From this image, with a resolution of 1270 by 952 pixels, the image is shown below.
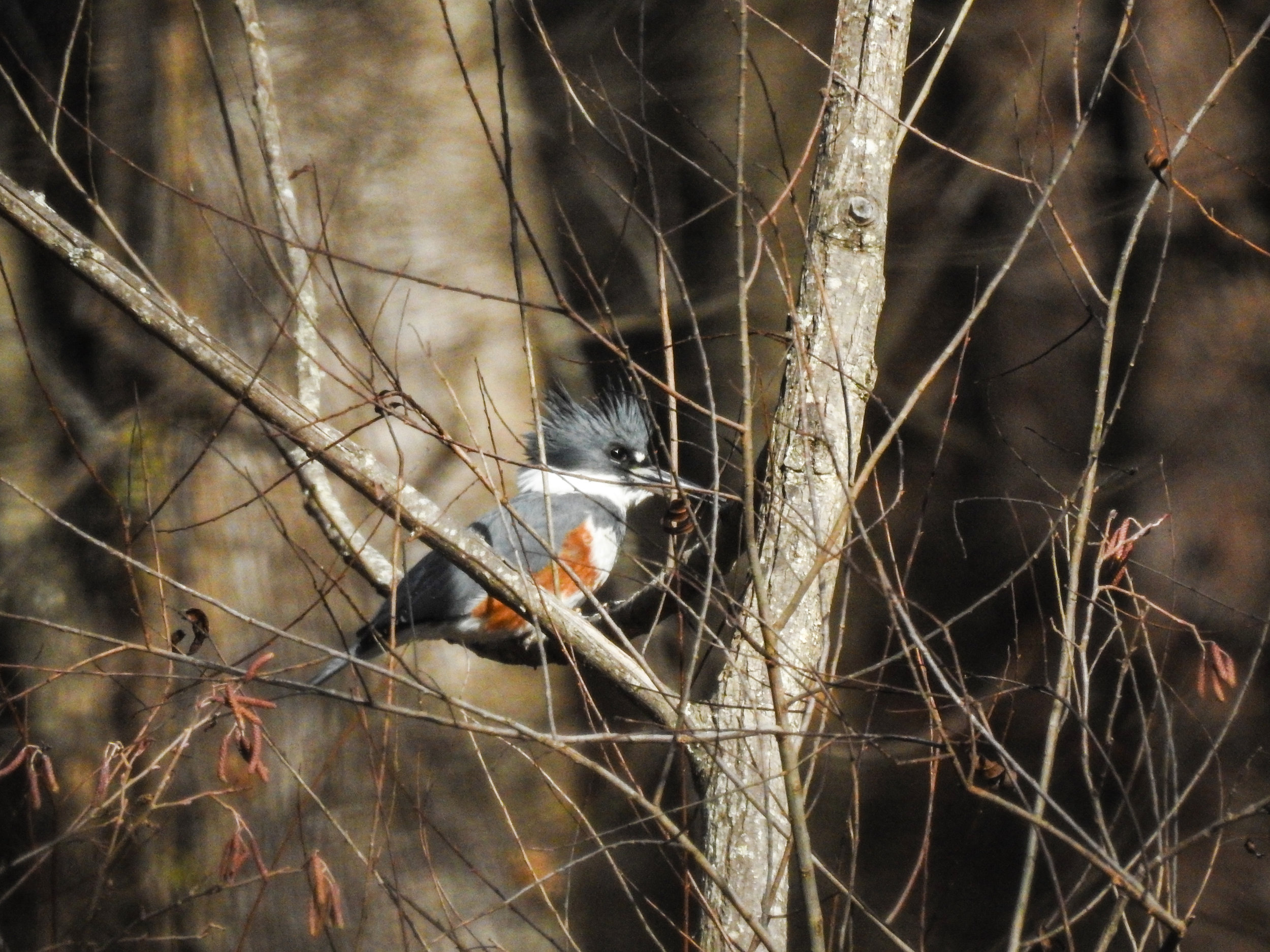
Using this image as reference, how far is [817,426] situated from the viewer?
1.70 metres

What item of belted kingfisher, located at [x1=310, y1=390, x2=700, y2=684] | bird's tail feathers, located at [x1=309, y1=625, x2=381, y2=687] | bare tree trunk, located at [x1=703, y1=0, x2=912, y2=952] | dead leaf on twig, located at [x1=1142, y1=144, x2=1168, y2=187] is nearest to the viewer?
dead leaf on twig, located at [x1=1142, y1=144, x2=1168, y2=187]

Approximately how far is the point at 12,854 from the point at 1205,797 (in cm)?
371

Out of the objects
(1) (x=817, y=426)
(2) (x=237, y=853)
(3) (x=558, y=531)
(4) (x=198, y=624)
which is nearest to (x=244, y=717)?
(2) (x=237, y=853)

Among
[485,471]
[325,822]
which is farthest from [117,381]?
[485,471]

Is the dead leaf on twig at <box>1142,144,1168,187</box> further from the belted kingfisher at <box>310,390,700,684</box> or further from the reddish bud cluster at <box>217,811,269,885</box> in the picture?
the reddish bud cluster at <box>217,811,269,885</box>

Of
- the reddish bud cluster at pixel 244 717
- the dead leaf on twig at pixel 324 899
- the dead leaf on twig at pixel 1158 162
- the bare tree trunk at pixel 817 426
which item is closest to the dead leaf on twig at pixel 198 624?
the reddish bud cluster at pixel 244 717

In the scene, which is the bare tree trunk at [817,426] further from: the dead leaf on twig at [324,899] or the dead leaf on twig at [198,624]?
the dead leaf on twig at [198,624]

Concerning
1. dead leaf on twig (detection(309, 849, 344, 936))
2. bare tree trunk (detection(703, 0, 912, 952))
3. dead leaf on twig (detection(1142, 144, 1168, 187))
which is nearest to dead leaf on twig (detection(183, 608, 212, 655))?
dead leaf on twig (detection(309, 849, 344, 936))

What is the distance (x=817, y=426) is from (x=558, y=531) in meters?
1.35

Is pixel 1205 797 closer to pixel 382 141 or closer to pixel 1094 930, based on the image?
pixel 1094 930

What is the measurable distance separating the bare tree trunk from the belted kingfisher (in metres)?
0.71

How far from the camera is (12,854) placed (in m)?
3.80

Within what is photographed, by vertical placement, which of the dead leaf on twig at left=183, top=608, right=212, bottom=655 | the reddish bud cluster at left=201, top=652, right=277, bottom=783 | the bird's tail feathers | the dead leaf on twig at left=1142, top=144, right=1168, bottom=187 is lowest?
the bird's tail feathers

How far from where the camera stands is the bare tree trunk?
1606 mm
